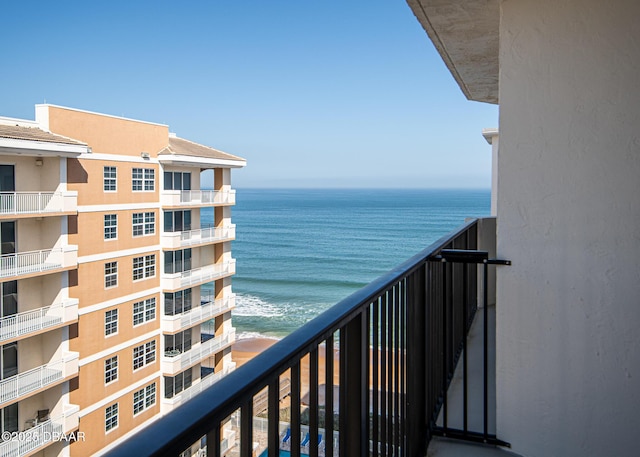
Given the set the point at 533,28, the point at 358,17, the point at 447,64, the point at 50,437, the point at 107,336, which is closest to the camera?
the point at 533,28

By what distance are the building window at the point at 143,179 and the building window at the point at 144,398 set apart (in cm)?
667

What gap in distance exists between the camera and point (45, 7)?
5156 centimetres

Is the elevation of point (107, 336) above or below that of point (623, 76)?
below

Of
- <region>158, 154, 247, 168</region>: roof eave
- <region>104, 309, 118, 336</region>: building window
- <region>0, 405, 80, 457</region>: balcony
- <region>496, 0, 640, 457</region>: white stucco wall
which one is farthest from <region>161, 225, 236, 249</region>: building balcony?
<region>496, 0, 640, 457</region>: white stucco wall

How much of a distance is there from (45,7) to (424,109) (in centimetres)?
4085

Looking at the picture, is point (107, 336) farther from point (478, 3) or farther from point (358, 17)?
point (358, 17)

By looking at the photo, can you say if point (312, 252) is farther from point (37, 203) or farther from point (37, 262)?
point (37, 203)

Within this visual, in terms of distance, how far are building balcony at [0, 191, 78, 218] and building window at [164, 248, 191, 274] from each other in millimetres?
4488

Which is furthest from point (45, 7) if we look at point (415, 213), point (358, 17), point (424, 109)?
point (415, 213)

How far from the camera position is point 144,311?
→ 667 inches

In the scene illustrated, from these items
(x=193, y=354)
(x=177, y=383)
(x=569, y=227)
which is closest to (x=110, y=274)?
(x=193, y=354)

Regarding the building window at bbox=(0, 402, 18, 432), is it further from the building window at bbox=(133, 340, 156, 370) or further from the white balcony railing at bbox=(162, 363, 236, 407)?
the white balcony railing at bbox=(162, 363, 236, 407)

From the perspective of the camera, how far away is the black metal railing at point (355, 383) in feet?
1.96

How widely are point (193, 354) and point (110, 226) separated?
577cm
